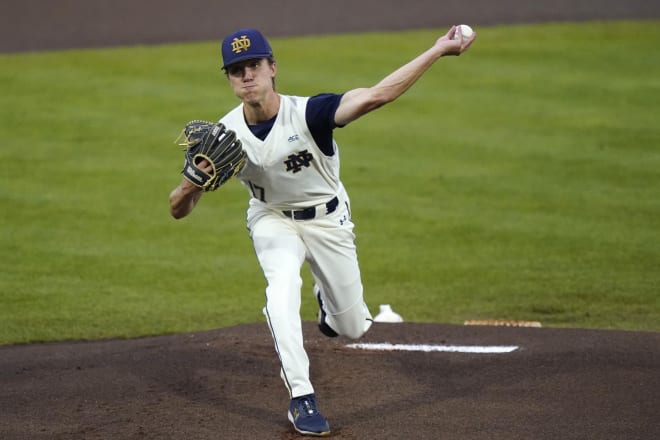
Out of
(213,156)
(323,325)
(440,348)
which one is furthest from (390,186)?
(213,156)

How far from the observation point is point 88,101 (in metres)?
13.9

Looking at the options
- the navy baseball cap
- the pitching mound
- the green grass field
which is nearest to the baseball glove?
the navy baseball cap

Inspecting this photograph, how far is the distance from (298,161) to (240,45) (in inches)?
26.2

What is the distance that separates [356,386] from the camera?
5902 mm

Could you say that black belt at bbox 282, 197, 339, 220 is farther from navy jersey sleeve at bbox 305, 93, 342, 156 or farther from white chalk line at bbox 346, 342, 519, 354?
white chalk line at bbox 346, 342, 519, 354

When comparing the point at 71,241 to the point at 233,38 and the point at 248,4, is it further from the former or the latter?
the point at 248,4

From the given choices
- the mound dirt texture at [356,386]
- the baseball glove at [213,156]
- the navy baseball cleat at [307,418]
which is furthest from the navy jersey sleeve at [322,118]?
the mound dirt texture at [356,386]

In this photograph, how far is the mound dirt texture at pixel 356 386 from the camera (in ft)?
16.8

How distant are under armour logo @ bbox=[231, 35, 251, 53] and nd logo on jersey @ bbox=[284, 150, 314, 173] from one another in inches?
23.5

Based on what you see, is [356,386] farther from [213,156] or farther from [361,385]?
[213,156]

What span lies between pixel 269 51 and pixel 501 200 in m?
5.71

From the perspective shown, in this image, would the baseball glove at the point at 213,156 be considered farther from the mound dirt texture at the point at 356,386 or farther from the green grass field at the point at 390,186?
the green grass field at the point at 390,186

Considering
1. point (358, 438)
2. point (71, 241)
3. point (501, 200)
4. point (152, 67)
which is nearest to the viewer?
point (358, 438)

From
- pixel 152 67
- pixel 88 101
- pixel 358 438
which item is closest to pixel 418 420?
pixel 358 438
